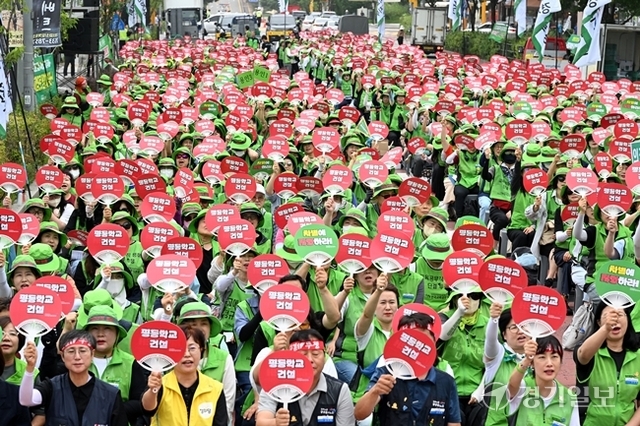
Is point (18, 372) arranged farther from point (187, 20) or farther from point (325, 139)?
point (187, 20)

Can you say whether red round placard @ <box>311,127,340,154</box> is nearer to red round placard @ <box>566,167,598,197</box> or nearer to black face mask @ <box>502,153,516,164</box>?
black face mask @ <box>502,153,516,164</box>

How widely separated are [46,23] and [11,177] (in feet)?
27.4

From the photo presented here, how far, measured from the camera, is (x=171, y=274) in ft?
24.6

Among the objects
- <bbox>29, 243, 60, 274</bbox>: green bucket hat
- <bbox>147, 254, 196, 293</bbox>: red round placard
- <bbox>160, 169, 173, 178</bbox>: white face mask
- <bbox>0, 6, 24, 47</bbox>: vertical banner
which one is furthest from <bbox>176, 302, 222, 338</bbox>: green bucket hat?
<bbox>0, 6, 24, 47</bbox>: vertical banner

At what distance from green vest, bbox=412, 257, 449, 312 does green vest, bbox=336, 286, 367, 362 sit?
2.98 feet

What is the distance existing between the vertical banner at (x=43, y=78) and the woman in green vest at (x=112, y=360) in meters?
14.8

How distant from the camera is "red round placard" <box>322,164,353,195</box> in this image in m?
11.1

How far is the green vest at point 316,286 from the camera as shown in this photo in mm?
7621

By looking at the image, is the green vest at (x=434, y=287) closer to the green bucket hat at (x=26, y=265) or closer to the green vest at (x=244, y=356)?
the green vest at (x=244, y=356)

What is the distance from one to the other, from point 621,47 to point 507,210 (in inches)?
874

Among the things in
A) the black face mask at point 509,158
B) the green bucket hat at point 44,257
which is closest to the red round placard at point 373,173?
the black face mask at point 509,158

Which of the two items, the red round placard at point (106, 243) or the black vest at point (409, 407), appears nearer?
the black vest at point (409, 407)

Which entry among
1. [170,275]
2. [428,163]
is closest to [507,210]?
[428,163]

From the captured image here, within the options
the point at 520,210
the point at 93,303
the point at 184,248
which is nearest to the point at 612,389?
the point at 93,303
